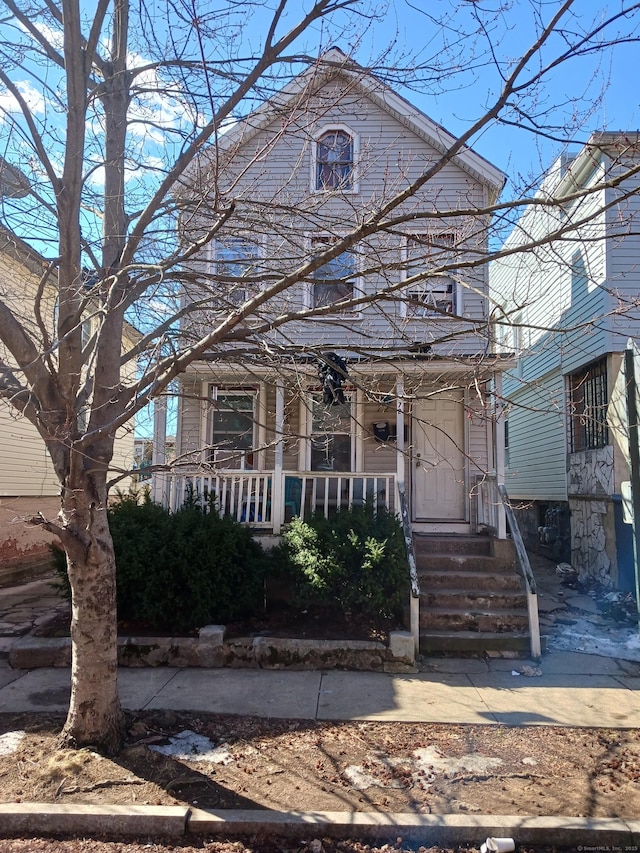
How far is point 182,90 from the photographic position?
502 centimetres

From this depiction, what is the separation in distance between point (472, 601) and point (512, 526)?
1300mm

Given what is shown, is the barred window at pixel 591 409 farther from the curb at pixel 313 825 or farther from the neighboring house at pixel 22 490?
the neighboring house at pixel 22 490

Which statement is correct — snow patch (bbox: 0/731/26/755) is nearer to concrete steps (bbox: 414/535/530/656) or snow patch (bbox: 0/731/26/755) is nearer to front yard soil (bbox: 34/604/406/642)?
front yard soil (bbox: 34/604/406/642)

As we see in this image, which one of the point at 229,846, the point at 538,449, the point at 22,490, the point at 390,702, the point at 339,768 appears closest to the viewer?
the point at 229,846

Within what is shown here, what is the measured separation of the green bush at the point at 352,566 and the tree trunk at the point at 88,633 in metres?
3.02

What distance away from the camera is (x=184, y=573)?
685 centimetres

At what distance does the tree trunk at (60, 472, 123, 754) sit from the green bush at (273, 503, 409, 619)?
119 inches

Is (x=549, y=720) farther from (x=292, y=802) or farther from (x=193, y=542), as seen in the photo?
(x=193, y=542)

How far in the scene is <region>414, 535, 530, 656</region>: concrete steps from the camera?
677 cm

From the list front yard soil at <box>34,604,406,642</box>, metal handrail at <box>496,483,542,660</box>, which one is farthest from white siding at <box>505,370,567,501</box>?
front yard soil at <box>34,604,406,642</box>

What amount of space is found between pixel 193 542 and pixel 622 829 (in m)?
4.95

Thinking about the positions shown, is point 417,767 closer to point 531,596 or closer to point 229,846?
point 229,846

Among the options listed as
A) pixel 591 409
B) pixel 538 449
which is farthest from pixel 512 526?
pixel 538 449

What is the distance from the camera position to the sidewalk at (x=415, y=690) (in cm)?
511
